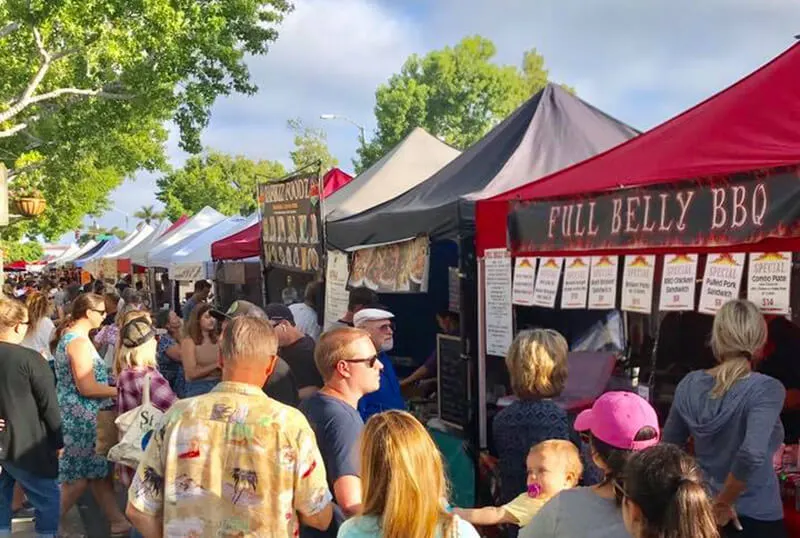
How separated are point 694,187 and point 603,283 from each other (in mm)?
876

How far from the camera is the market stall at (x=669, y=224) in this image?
3832mm

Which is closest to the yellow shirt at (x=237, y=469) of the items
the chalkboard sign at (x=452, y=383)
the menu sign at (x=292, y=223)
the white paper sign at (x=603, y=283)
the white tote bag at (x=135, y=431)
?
the white tote bag at (x=135, y=431)

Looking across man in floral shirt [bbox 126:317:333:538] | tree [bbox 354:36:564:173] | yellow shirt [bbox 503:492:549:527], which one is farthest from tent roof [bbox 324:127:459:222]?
tree [bbox 354:36:564:173]

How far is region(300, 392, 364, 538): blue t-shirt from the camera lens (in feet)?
9.71

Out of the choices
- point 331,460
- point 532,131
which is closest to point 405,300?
point 532,131

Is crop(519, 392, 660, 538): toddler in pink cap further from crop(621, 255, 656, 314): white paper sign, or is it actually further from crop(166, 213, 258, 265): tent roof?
crop(166, 213, 258, 265): tent roof

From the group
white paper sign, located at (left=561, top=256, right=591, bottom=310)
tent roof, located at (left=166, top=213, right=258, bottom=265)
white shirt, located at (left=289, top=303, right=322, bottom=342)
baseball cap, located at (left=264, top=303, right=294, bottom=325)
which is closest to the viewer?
white paper sign, located at (left=561, top=256, right=591, bottom=310)

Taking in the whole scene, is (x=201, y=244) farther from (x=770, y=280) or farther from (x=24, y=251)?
(x=24, y=251)

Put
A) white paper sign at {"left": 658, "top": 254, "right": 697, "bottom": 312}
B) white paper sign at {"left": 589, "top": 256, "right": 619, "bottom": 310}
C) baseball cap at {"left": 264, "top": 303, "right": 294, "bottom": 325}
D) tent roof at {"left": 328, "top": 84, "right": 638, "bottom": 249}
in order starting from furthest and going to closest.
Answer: tent roof at {"left": 328, "top": 84, "right": 638, "bottom": 249}, baseball cap at {"left": 264, "top": 303, "right": 294, "bottom": 325}, white paper sign at {"left": 589, "top": 256, "right": 619, "bottom": 310}, white paper sign at {"left": 658, "top": 254, "right": 697, "bottom": 312}

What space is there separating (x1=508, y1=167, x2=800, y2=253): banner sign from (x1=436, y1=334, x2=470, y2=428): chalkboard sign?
3.86ft

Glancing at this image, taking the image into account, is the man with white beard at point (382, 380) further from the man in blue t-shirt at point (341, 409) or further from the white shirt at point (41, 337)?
the white shirt at point (41, 337)

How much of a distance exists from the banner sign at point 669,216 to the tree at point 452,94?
42.9 m

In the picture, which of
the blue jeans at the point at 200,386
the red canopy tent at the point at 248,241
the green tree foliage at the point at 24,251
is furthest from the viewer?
the green tree foliage at the point at 24,251

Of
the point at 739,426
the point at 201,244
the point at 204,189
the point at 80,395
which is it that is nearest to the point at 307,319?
the point at 80,395
